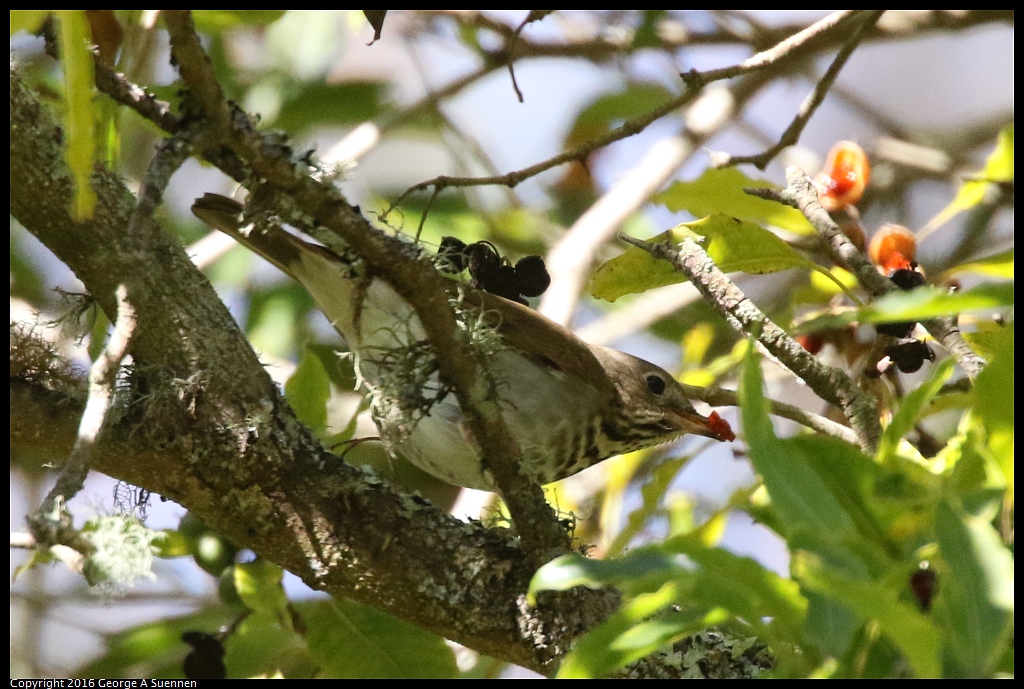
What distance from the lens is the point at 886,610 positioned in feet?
3.59

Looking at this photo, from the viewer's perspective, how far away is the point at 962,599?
118 centimetres

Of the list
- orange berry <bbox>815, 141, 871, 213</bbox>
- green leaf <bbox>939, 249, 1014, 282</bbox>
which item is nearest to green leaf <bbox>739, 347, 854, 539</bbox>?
green leaf <bbox>939, 249, 1014, 282</bbox>

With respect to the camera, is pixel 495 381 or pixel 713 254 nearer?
pixel 495 381

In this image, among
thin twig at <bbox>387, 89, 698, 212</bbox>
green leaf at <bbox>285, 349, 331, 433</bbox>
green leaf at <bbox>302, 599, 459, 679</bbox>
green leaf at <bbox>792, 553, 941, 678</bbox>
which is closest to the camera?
green leaf at <bbox>792, 553, 941, 678</bbox>

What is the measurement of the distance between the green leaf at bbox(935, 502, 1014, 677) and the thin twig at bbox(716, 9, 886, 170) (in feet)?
5.48

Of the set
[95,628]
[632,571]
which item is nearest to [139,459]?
[632,571]

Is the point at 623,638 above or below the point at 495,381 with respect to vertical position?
below

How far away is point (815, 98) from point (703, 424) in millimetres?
1300

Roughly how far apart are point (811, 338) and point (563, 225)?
101 inches

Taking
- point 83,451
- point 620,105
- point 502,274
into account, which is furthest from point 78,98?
point 620,105

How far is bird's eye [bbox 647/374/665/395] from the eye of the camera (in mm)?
3658

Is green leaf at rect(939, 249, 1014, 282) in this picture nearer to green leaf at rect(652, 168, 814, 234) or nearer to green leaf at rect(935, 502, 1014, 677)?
green leaf at rect(652, 168, 814, 234)

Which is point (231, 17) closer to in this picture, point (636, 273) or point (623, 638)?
point (636, 273)

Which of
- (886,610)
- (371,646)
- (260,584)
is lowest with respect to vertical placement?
(886,610)
